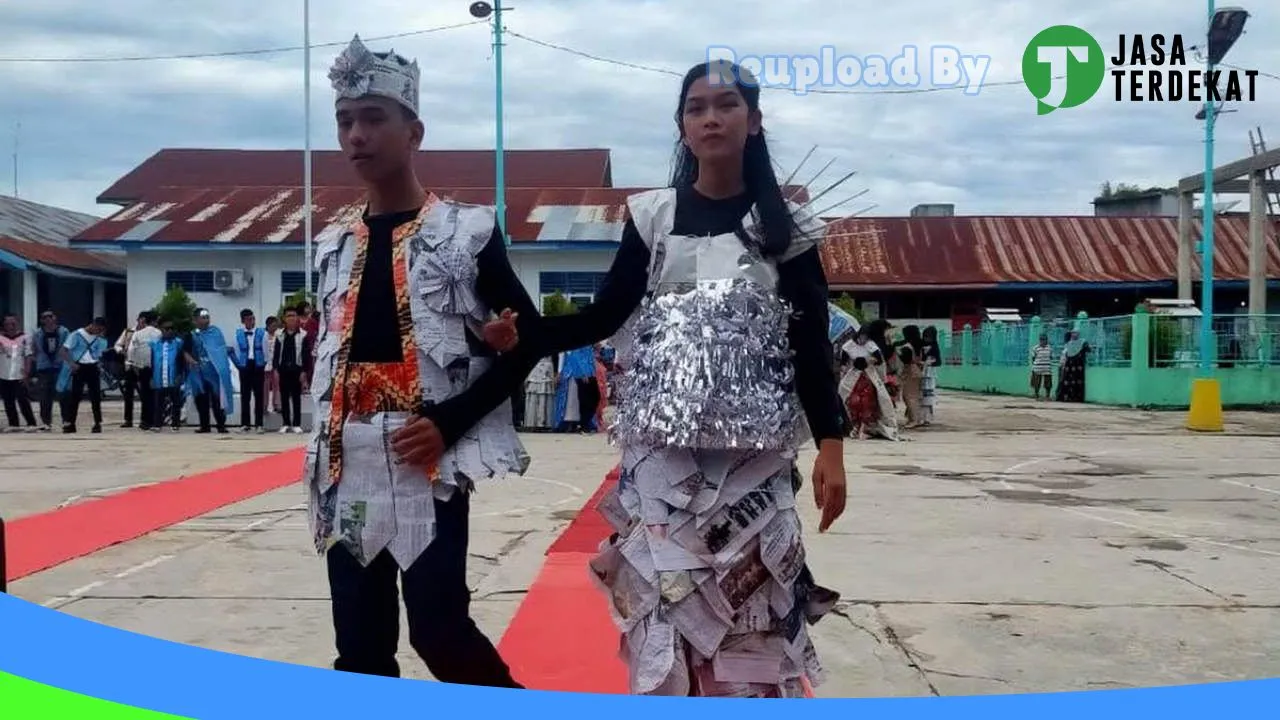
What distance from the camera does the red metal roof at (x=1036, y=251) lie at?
2539cm

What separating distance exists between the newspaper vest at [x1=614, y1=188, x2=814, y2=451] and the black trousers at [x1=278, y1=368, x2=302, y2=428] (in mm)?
10370

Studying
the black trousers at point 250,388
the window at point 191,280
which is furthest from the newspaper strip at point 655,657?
the black trousers at point 250,388

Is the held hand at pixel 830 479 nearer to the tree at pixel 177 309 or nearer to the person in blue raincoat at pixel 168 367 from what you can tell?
the person in blue raincoat at pixel 168 367

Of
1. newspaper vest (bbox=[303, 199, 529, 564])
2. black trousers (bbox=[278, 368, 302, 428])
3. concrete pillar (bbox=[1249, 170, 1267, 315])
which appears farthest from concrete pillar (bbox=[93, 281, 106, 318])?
concrete pillar (bbox=[1249, 170, 1267, 315])

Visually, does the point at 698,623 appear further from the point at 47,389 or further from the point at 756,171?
the point at 47,389

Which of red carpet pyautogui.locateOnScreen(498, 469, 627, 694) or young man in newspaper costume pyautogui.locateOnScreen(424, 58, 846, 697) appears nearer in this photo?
young man in newspaper costume pyautogui.locateOnScreen(424, 58, 846, 697)

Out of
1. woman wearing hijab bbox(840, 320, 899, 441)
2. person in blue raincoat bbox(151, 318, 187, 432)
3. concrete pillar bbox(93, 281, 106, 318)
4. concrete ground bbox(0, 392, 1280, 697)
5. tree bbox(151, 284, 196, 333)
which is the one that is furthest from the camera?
concrete pillar bbox(93, 281, 106, 318)

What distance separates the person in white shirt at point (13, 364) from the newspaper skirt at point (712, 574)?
12.2 metres

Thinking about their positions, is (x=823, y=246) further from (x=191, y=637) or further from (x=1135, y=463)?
(x=1135, y=463)

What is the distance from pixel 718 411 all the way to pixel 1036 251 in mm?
26348

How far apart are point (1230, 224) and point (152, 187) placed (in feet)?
83.8

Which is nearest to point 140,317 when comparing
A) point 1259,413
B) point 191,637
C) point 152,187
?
point 152,187

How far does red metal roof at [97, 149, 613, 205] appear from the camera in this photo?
3182 mm

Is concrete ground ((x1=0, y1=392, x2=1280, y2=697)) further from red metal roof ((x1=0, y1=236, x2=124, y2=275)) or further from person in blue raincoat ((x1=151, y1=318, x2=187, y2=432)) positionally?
red metal roof ((x1=0, y1=236, x2=124, y2=275))
